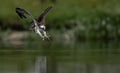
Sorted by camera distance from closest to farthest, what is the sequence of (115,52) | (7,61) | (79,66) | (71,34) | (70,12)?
(79,66) < (7,61) < (115,52) < (71,34) < (70,12)

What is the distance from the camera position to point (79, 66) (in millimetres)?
22188

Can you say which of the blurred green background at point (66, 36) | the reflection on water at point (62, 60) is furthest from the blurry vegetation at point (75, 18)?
the reflection on water at point (62, 60)

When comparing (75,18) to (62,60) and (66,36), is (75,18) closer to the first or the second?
(66,36)

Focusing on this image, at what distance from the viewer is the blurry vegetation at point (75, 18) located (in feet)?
122

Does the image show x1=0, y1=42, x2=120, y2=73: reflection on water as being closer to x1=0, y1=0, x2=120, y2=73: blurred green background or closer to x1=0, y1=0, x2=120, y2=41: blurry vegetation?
x1=0, y1=0, x2=120, y2=73: blurred green background

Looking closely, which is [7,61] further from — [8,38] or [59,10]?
[59,10]

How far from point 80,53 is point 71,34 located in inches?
395

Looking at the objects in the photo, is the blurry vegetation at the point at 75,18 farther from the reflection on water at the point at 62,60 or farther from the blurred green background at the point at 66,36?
the reflection on water at the point at 62,60

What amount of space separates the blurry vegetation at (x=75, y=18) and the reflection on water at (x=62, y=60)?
718 centimetres

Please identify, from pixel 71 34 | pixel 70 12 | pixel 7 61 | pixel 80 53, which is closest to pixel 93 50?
pixel 80 53

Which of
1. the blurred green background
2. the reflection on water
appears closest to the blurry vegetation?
the blurred green background

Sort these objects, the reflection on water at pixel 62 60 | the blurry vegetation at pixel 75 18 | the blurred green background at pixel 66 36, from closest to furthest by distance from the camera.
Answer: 1. the reflection on water at pixel 62 60
2. the blurred green background at pixel 66 36
3. the blurry vegetation at pixel 75 18

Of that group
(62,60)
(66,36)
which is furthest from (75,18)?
(62,60)

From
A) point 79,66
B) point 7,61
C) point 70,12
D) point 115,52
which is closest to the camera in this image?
point 79,66
